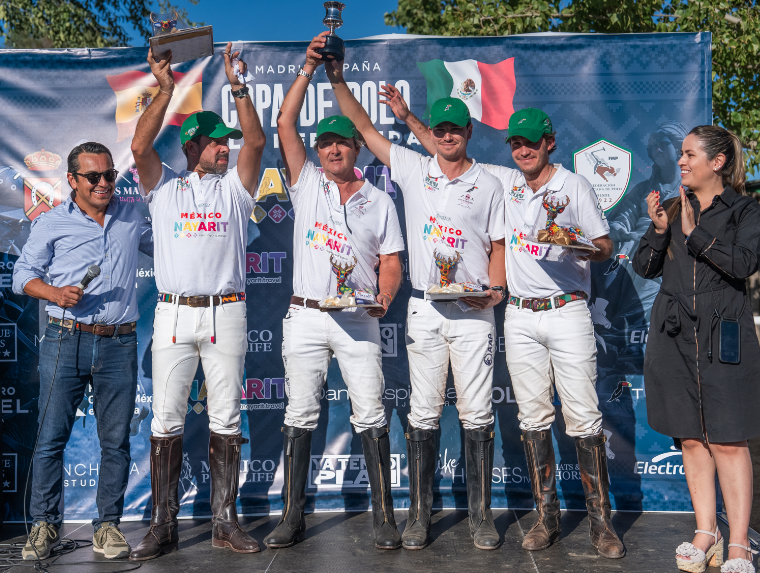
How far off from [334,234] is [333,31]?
3.51 feet

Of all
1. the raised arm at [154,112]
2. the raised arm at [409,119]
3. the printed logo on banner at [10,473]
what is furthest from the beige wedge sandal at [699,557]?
the printed logo on banner at [10,473]

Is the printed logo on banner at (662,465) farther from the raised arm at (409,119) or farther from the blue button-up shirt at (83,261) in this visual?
the blue button-up shirt at (83,261)

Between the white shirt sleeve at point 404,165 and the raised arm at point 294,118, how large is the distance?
0.50 metres

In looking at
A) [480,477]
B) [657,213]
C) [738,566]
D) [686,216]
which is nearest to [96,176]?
[480,477]

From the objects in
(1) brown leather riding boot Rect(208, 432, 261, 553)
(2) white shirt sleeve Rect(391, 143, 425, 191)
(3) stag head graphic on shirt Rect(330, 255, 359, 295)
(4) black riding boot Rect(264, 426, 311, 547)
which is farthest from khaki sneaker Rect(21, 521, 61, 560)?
(2) white shirt sleeve Rect(391, 143, 425, 191)

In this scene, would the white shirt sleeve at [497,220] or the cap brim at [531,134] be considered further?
the white shirt sleeve at [497,220]

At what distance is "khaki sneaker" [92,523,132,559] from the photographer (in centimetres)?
336

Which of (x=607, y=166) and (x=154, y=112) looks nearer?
(x=154, y=112)

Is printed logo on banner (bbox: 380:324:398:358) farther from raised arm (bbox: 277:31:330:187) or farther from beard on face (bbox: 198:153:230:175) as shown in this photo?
beard on face (bbox: 198:153:230:175)

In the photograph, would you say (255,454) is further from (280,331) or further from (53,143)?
(53,143)

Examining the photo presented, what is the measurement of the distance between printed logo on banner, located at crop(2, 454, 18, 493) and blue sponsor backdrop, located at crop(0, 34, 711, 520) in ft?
1.02

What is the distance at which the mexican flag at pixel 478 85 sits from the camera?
419 centimetres

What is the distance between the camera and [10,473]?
13.5 feet

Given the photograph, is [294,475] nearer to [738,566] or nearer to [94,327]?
[94,327]
